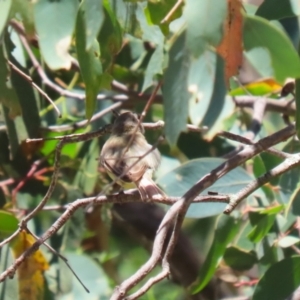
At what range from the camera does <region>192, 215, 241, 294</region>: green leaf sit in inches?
89.3

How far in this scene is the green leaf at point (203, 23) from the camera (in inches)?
45.7

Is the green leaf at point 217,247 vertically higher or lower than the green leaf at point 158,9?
lower

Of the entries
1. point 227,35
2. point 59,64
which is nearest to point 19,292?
point 59,64

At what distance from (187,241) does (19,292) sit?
1.11m

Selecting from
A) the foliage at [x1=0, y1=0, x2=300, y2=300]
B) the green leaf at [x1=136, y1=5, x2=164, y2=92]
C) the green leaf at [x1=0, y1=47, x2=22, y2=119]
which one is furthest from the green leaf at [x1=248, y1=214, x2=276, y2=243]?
the green leaf at [x1=0, y1=47, x2=22, y2=119]

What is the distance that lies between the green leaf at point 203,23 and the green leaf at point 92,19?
0.17m

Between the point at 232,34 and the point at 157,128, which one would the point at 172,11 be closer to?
the point at 232,34

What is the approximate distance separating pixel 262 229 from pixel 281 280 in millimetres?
239

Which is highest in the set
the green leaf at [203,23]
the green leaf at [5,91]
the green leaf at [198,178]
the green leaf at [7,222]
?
the green leaf at [203,23]

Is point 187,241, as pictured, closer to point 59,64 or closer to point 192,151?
point 192,151

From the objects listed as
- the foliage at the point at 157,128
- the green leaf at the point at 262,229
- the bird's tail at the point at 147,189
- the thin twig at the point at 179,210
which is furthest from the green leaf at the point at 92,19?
the green leaf at the point at 262,229

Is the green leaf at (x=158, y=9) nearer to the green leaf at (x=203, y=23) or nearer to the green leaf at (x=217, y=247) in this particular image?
the green leaf at (x=203, y=23)

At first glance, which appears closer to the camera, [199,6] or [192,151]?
[199,6]

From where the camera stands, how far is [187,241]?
332 cm
